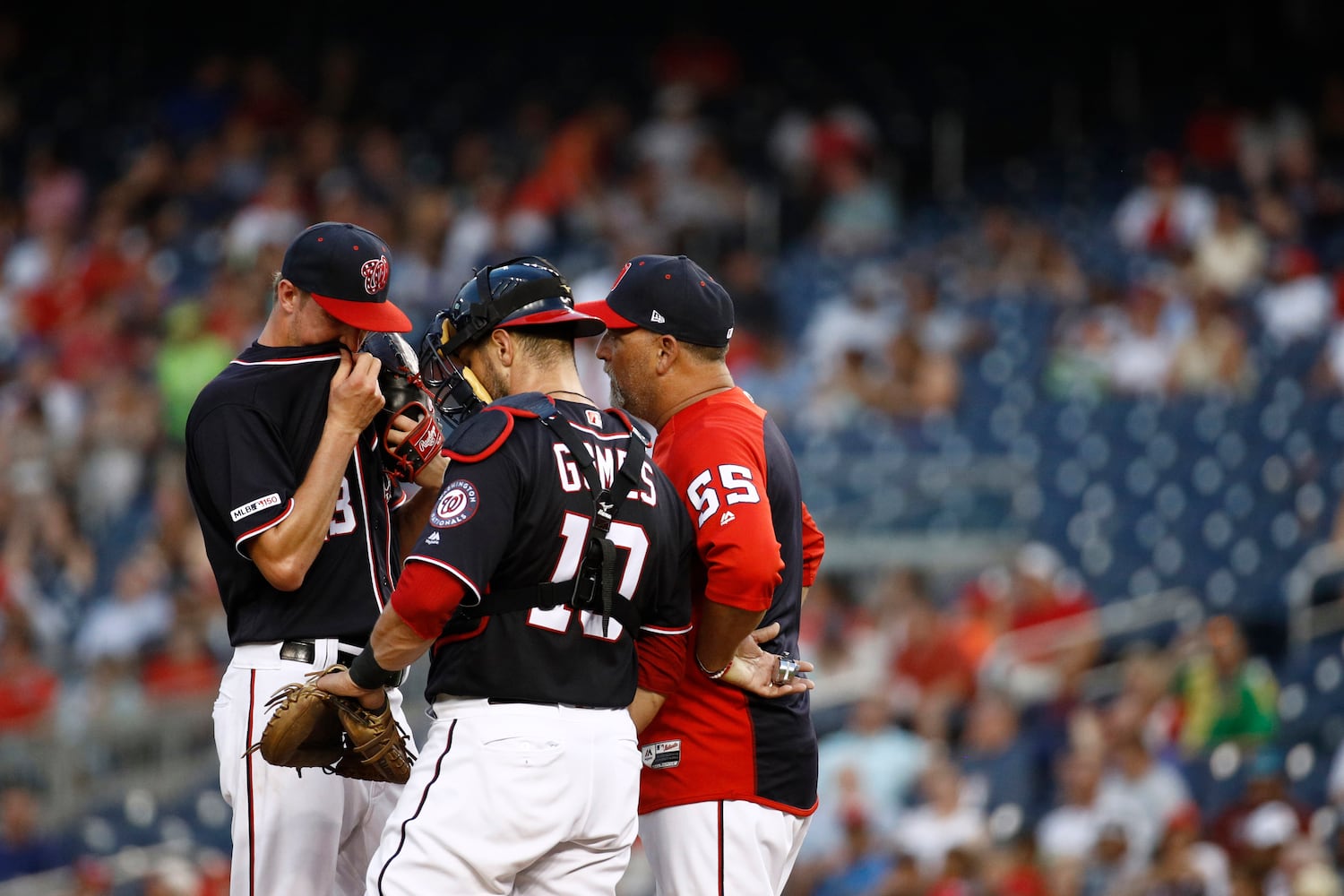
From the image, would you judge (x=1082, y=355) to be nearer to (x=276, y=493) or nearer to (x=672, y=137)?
(x=672, y=137)

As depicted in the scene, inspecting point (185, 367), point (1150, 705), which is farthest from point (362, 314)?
point (185, 367)

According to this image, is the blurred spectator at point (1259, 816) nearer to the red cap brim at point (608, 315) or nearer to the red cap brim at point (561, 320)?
the red cap brim at point (608, 315)

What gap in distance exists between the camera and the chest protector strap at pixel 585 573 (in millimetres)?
3348

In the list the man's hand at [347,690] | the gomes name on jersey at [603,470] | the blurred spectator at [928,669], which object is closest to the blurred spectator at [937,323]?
the blurred spectator at [928,669]

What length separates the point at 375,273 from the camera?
3.71 meters

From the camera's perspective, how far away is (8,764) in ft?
27.6

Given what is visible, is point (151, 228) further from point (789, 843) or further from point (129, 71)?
point (789, 843)

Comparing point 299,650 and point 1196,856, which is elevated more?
point 299,650

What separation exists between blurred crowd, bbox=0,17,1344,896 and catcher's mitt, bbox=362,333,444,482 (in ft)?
11.9

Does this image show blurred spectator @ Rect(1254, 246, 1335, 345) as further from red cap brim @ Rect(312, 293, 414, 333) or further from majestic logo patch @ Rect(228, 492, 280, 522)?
majestic logo patch @ Rect(228, 492, 280, 522)

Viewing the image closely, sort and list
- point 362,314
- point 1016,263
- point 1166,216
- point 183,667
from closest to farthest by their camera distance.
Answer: point 362,314
point 183,667
point 1166,216
point 1016,263

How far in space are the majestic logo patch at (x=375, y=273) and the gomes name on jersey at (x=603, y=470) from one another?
0.64m

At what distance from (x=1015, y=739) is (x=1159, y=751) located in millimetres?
687

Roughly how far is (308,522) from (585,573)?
61cm
